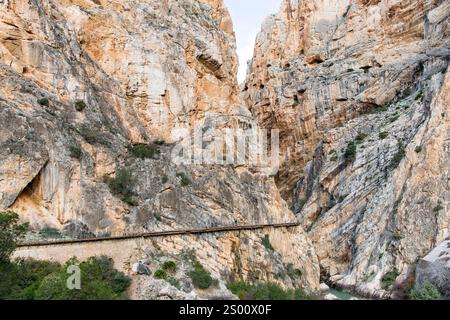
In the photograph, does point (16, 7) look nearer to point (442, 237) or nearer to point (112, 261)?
point (112, 261)

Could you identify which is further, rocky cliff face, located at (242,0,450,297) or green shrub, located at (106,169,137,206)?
rocky cliff face, located at (242,0,450,297)

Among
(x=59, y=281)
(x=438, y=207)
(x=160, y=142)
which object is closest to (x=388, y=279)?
(x=438, y=207)

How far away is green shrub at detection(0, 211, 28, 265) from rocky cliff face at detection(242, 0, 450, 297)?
2253cm

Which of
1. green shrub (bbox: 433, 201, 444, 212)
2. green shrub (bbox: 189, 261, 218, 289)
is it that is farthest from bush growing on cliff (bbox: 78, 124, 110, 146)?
green shrub (bbox: 433, 201, 444, 212)

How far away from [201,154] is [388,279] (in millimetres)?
15377

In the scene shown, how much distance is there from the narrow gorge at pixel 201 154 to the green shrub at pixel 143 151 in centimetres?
14

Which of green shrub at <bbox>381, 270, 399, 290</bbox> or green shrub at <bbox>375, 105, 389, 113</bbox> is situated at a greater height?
green shrub at <bbox>375, 105, 389, 113</bbox>

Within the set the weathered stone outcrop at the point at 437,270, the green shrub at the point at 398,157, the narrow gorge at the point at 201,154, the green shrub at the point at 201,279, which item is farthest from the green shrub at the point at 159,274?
the green shrub at the point at 398,157

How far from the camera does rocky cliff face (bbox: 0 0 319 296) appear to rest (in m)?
24.2

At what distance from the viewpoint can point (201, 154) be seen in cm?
3625

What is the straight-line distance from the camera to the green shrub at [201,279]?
20.3 meters

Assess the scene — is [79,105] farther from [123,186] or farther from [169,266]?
[169,266]

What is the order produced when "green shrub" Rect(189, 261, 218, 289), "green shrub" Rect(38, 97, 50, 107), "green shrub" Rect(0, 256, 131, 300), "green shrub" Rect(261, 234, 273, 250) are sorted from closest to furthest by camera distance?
1. "green shrub" Rect(0, 256, 131, 300)
2. "green shrub" Rect(189, 261, 218, 289)
3. "green shrub" Rect(38, 97, 50, 107)
4. "green shrub" Rect(261, 234, 273, 250)

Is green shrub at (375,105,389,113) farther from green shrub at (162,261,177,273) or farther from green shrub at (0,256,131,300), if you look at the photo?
green shrub at (0,256,131,300)
